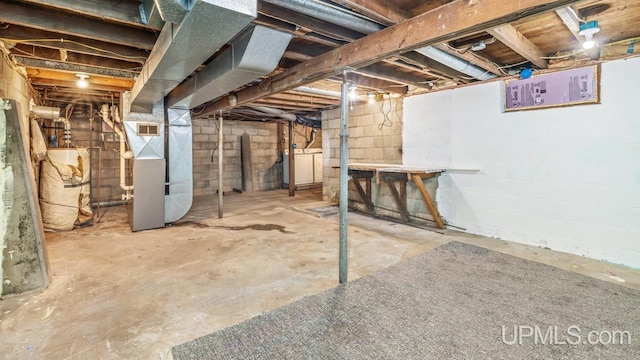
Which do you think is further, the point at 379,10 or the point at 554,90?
the point at 554,90

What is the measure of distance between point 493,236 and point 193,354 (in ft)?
11.8

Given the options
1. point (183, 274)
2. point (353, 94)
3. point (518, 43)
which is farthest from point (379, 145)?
point (183, 274)

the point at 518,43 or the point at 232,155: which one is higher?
the point at 518,43

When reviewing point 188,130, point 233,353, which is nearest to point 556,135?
point 233,353

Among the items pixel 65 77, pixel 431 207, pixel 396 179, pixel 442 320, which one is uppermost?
pixel 65 77

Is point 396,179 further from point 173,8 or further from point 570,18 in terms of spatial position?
point 173,8

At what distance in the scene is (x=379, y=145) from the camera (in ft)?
16.5

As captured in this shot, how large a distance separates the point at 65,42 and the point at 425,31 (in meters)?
3.04

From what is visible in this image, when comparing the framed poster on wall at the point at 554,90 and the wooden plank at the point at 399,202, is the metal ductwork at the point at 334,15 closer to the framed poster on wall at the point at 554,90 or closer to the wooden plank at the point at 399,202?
the framed poster on wall at the point at 554,90

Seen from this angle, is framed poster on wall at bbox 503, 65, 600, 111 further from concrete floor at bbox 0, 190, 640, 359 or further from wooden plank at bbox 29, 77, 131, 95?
wooden plank at bbox 29, 77, 131, 95

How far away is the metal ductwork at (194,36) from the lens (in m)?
1.36

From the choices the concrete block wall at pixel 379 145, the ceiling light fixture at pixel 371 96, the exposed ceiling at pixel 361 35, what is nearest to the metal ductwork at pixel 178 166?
the exposed ceiling at pixel 361 35

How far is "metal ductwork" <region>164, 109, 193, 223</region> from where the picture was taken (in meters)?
4.35

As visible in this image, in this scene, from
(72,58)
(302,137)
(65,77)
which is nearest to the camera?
(72,58)
